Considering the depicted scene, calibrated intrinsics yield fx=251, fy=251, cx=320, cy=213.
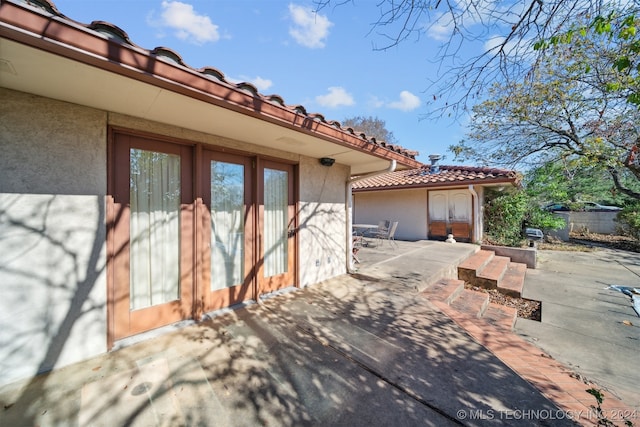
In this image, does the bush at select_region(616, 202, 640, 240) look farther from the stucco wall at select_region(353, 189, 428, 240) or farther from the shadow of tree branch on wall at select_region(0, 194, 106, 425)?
the shadow of tree branch on wall at select_region(0, 194, 106, 425)

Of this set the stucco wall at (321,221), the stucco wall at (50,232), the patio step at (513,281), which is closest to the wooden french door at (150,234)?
the stucco wall at (50,232)

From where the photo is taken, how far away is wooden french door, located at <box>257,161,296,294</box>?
13.1ft

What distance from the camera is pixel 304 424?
1.79 metres

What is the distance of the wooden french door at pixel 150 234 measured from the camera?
8.82 ft

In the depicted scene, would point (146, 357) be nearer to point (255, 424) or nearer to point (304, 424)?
point (255, 424)

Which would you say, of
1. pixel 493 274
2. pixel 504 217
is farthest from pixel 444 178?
pixel 493 274

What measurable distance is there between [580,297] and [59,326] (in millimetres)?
9008

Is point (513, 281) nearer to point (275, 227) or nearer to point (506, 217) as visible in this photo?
point (506, 217)

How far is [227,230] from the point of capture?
3.62m

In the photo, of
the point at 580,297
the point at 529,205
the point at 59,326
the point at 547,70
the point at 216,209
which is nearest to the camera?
the point at 59,326

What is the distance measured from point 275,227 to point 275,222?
0.08 m

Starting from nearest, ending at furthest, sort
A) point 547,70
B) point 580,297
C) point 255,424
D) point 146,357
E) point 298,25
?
point 255,424 → point 146,357 → point 298,25 → point 580,297 → point 547,70

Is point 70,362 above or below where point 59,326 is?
below

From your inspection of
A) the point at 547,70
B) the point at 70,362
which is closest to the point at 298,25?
the point at 70,362
